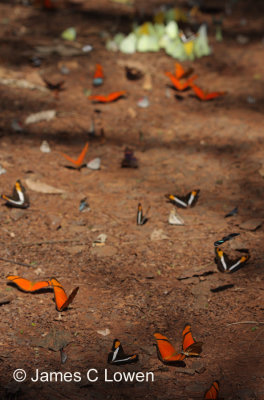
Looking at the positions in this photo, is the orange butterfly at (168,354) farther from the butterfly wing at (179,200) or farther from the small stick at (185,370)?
the butterfly wing at (179,200)

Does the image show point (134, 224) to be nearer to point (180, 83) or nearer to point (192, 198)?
point (192, 198)

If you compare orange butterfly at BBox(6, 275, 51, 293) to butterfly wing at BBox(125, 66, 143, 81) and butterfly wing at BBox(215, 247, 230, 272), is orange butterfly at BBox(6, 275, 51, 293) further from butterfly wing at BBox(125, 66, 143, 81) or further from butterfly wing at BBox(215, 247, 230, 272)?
butterfly wing at BBox(125, 66, 143, 81)

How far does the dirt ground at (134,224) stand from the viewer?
5.88 feet

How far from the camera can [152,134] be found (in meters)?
3.39

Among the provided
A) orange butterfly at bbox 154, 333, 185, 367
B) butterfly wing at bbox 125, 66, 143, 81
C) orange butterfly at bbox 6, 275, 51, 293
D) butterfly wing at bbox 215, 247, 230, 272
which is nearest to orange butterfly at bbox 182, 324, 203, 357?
orange butterfly at bbox 154, 333, 185, 367

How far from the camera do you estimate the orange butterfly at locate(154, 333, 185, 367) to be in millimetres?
1765

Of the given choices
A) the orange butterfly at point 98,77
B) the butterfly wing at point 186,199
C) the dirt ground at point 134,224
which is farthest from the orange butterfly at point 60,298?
the orange butterfly at point 98,77

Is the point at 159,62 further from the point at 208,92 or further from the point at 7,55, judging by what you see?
the point at 7,55

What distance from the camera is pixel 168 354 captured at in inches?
69.9

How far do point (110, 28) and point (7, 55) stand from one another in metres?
1.08

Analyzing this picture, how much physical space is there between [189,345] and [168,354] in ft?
0.27

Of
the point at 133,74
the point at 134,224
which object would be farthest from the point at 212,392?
the point at 133,74

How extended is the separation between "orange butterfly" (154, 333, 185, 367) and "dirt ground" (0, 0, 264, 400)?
0.03m

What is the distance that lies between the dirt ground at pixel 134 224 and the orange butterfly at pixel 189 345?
39 millimetres
